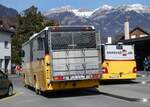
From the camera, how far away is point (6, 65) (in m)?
80.6

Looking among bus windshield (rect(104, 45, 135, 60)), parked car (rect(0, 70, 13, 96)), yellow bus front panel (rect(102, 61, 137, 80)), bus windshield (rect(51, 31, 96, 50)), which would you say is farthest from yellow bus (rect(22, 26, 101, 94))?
bus windshield (rect(104, 45, 135, 60))

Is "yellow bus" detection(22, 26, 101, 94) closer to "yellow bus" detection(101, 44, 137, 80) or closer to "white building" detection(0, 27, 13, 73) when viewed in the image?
"yellow bus" detection(101, 44, 137, 80)

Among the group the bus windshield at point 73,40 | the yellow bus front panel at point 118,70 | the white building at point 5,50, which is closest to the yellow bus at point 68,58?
the bus windshield at point 73,40

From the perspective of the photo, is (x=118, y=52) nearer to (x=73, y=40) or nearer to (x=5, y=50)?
(x=73, y=40)

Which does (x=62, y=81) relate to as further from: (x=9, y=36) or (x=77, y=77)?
(x=9, y=36)

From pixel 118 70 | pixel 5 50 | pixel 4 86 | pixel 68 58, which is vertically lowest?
pixel 4 86

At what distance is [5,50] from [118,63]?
50.4 m

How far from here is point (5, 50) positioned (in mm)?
80500

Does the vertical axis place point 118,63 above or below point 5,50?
below

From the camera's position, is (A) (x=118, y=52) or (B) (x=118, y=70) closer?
(B) (x=118, y=70)

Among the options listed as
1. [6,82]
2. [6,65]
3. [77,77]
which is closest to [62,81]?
[77,77]

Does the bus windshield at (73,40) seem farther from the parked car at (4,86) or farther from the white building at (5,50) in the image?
the white building at (5,50)

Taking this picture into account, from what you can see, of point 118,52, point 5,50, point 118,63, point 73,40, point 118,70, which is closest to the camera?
point 73,40

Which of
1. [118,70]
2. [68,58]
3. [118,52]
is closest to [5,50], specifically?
[118,52]
